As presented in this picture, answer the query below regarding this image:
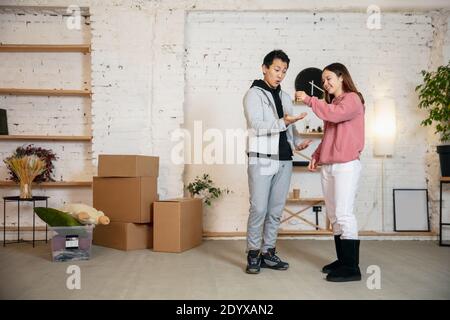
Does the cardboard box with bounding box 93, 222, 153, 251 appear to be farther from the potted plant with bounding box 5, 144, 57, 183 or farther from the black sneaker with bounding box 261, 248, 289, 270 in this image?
the black sneaker with bounding box 261, 248, 289, 270

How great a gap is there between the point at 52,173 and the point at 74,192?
1.02 ft

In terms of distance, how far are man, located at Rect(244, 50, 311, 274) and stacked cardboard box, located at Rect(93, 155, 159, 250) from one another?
1.26 metres

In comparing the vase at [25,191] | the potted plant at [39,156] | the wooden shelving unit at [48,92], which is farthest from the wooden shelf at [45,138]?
the vase at [25,191]

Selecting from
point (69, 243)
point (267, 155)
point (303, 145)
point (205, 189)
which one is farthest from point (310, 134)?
point (69, 243)

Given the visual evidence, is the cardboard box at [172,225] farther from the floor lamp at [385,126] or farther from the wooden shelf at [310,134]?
the floor lamp at [385,126]

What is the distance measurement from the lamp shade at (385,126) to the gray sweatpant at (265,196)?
6.38ft

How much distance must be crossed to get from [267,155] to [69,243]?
173cm

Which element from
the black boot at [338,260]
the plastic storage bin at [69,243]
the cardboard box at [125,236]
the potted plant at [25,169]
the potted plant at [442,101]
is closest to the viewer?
the black boot at [338,260]

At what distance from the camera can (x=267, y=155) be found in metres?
2.87

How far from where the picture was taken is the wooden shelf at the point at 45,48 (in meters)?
4.40

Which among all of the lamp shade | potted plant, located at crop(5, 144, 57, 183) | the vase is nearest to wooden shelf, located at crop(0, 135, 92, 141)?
potted plant, located at crop(5, 144, 57, 183)

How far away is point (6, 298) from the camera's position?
2.32 metres
